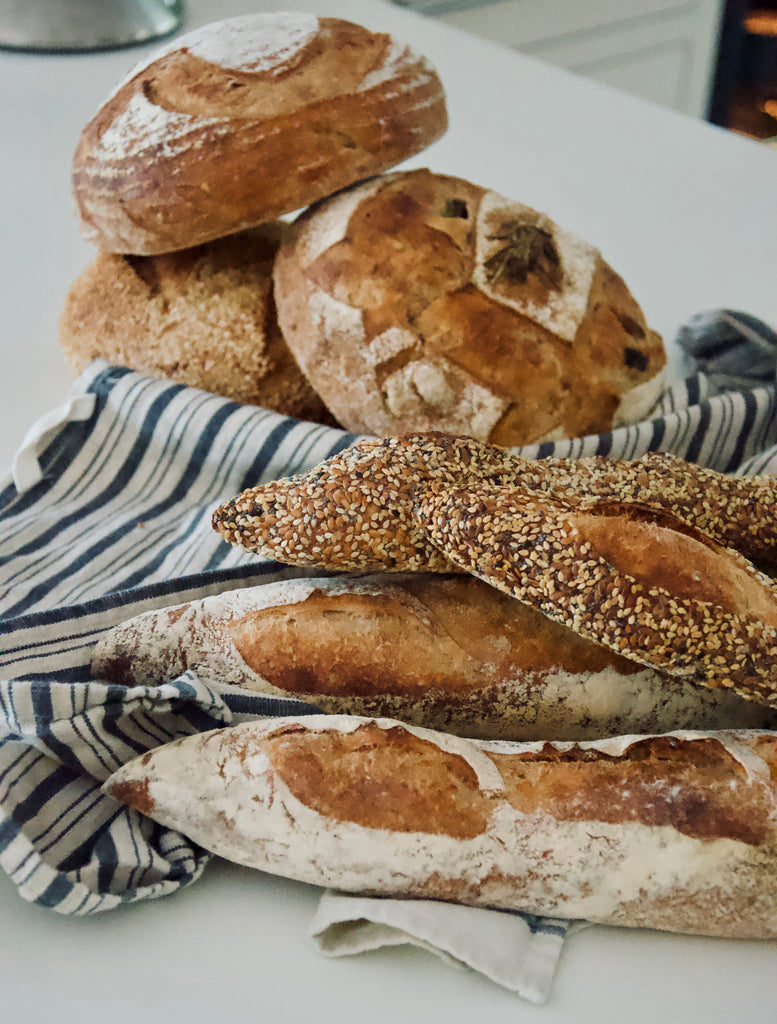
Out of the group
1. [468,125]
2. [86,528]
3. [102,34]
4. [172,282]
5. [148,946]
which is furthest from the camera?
[102,34]

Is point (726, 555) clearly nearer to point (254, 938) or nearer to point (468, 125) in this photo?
point (254, 938)

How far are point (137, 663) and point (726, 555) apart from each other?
0.39 m

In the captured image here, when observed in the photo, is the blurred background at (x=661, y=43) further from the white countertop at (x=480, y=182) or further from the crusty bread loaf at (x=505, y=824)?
the crusty bread loaf at (x=505, y=824)

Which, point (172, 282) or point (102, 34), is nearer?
point (172, 282)

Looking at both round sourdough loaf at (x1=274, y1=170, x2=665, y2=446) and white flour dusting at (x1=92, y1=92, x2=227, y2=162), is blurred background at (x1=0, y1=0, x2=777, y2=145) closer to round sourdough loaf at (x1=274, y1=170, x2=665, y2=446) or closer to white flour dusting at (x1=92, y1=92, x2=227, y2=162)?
white flour dusting at (x1=92, y1=92, x2=227, y2=162)

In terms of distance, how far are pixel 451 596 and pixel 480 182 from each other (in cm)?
112

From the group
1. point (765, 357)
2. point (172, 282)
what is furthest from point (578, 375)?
point (172, 282)

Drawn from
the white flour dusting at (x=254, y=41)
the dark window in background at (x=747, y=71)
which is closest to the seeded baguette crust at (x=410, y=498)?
the white flour dusting at (x=254, y=41)

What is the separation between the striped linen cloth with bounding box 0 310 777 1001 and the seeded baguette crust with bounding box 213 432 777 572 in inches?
4.0

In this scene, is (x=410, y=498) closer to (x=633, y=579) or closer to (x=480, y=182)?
(x=633, y=579)

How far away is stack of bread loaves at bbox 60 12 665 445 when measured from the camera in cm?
89

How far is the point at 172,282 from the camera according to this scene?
1.02m

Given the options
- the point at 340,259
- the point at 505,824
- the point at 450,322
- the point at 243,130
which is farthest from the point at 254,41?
the point at 505,824

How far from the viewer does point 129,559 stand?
33.5 inches
